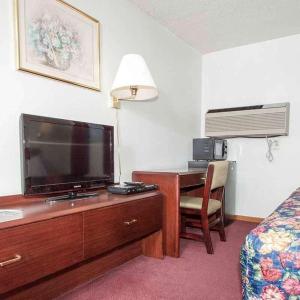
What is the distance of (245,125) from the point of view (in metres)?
3.38

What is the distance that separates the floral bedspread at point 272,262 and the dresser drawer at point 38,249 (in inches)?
32.1

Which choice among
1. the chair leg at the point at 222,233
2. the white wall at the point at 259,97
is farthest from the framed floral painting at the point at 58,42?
the white wall at the point at 259,97

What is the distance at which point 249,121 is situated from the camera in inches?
132

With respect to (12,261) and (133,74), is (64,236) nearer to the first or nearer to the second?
(12,261)

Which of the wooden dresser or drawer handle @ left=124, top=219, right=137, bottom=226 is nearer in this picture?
the wooden dresser

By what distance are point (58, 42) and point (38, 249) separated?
1.37m

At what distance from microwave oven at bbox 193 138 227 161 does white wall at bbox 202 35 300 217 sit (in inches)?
12.7

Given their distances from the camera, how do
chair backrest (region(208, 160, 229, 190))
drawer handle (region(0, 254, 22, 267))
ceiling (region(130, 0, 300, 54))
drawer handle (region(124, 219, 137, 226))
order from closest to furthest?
1. drawer handle (region(0, 254, 22, 267))
2. drawer handle (region(124, 219, 137, 226))
3. chair backrest (region(208, 160, 229, 190))
4. ceiling (region(130, 0, 300, 54))

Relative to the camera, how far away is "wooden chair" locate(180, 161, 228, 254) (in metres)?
2.26

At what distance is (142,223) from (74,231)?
623 mm

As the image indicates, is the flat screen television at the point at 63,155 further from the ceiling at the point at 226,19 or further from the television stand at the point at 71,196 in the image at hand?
the ceiling at the point at 226,19

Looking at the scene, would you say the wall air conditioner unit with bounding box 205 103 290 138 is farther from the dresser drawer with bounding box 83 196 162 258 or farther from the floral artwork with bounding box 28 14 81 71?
the floral artwork with bounding box 28 14 81 71

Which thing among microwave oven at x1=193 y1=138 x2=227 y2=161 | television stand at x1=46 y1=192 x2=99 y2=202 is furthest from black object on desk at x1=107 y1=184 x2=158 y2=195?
microwave oven at x1=193 y1=138 x2=227 y2=161

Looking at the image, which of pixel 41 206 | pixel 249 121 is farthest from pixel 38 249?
pixel 249 121
